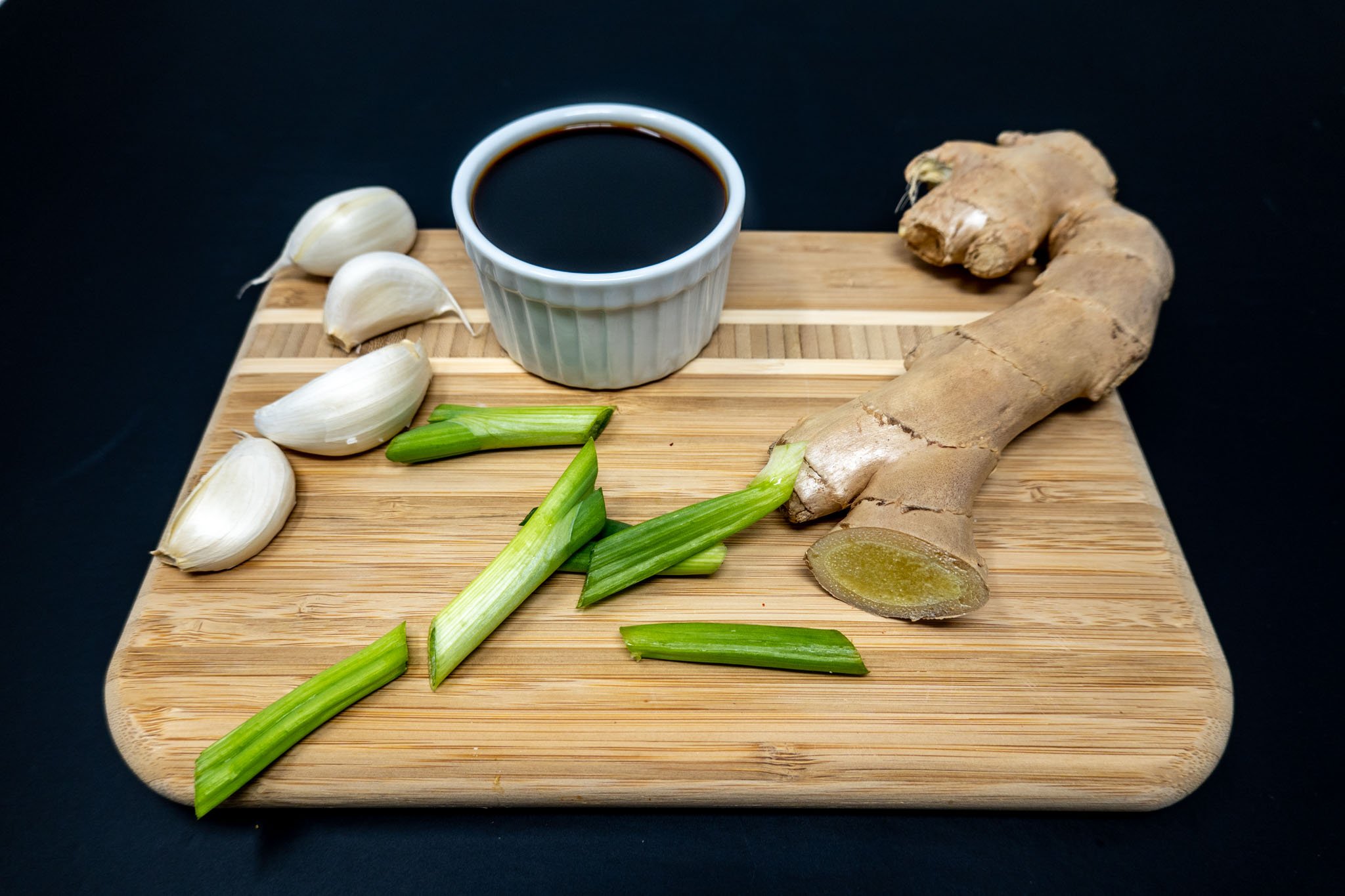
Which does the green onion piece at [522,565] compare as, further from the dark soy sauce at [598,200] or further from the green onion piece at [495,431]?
the dark soy sauce at [598,200]

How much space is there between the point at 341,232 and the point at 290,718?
44.3 inches

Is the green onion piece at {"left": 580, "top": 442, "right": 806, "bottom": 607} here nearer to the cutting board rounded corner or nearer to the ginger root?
the ginger root

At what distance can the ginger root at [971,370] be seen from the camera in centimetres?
155

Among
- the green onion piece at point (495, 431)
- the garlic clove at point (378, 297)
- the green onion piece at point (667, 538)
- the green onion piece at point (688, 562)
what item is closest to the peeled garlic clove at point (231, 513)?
the green onion piece at point (495, 431)

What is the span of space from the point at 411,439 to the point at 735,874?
97 centimetres

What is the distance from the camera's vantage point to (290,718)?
1.41 metres

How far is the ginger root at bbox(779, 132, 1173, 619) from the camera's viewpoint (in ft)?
5.10

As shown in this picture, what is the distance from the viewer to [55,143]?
8.65 feet

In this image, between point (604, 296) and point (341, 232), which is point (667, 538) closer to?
point (604, 296)

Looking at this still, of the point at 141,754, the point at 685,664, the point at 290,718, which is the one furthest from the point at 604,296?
the point at 141,754

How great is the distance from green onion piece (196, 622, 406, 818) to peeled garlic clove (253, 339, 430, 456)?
44cm

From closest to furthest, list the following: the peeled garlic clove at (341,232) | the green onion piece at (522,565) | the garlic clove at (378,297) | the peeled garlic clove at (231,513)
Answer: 1. the green onion piece at (522,565)
2. the peeled garlic clove at (231,513)
3. the garlic clove at (378,297)
4. the peeled garlic clove at (341,232)

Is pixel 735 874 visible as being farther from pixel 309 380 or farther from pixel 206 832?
pixel 309 380

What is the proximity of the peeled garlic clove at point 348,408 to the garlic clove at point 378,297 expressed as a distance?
173 millimetres
